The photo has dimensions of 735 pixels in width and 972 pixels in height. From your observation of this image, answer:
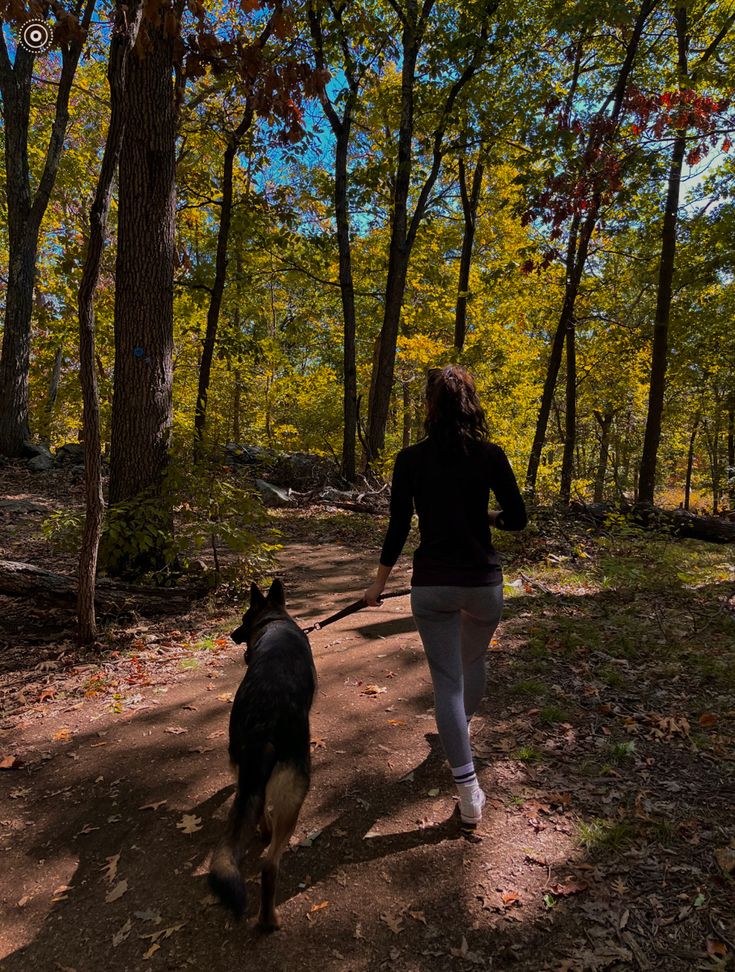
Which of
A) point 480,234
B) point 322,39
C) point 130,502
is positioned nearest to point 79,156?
point 322,39

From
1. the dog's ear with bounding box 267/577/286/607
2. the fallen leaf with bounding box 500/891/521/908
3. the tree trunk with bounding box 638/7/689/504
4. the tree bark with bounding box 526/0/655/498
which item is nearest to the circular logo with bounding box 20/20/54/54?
the dog's ear with bounding box 267/577/286/607

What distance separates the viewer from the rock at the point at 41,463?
13359mm

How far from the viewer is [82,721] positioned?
14.0 ft

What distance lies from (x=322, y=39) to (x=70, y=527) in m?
12.3

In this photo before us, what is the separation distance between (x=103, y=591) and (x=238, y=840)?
4.36 meters

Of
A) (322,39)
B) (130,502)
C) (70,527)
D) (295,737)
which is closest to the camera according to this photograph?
(295,737)

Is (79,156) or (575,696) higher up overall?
(79,156)

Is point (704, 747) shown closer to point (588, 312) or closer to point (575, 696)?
point (575, 696)

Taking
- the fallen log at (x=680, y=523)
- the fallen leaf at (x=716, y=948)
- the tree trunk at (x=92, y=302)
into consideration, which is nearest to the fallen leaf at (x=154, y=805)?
the tree trunk at (x=92, y=302)

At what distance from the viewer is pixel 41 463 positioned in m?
13.5

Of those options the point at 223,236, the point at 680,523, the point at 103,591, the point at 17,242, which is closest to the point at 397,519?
the point at 103,591

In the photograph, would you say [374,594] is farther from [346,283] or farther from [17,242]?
[17,242]

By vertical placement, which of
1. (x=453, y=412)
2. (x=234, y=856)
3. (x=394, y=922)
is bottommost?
(x=394, y=922)

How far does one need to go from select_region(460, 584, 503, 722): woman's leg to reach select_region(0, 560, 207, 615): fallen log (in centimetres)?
416
